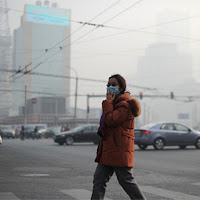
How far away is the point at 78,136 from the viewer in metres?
27.8

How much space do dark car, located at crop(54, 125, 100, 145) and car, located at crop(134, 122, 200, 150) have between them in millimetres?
6582

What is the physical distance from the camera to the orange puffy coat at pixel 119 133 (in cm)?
463

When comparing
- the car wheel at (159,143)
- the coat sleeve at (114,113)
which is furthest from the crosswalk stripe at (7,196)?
the car wheel at (159,143)

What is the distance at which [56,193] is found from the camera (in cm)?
728

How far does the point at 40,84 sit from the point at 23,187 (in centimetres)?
17598

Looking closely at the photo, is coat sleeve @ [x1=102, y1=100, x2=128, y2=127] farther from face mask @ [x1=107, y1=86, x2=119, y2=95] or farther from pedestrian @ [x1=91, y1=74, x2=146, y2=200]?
face mask @ [x1=107, y1=86, x2=119, y2=95]

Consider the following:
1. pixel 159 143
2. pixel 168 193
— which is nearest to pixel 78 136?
pixel 159 143

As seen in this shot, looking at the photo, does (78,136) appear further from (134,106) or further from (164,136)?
(134,106)

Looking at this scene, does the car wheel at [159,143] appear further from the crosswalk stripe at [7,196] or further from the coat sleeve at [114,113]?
the coat sleeve at [114,113]

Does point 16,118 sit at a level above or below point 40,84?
below

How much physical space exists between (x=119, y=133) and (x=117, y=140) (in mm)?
77

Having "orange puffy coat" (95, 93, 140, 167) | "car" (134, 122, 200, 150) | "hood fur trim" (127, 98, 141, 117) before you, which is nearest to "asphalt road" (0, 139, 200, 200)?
"orange puffy coat" (95, 93, 140, 167)

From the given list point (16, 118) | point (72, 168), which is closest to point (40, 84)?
point (16, 118)

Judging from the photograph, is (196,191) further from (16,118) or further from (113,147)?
(16,118)
